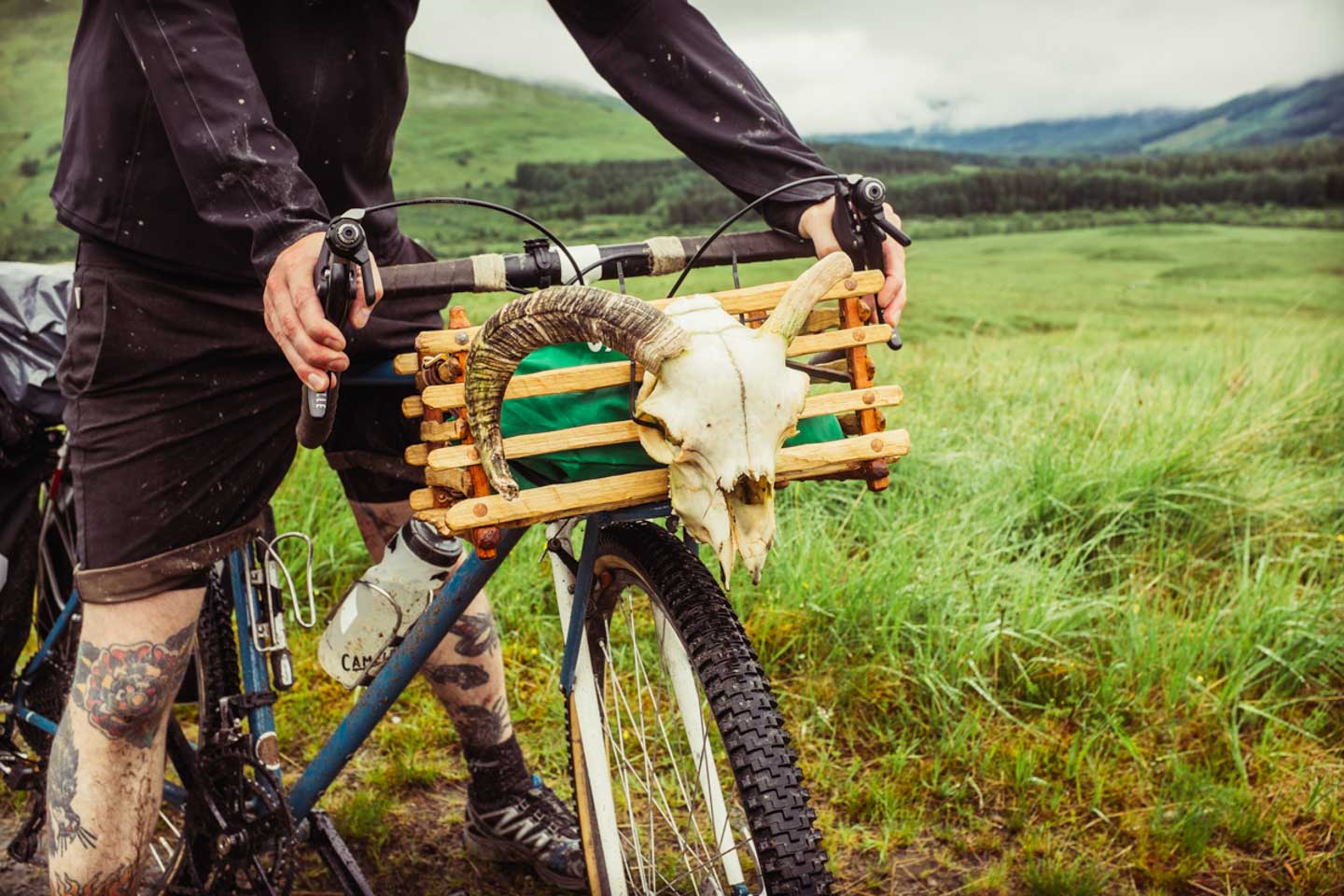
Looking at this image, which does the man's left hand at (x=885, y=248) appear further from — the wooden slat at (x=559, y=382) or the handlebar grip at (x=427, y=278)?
the handlebar grip at (x=427, y=278)

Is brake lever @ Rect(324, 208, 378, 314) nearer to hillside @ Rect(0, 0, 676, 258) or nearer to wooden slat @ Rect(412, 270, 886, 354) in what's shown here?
wooden slat @ Rect(412, 270, 886, 354)

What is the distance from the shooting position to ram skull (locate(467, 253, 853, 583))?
1.15 m

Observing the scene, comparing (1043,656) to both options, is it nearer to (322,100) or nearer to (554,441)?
(554,441)

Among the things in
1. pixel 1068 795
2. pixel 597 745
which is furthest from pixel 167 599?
pixel 1068 795

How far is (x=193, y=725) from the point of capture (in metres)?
3.33

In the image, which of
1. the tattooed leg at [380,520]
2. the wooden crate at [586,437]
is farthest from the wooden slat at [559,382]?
the tattooed leg at [380,520]

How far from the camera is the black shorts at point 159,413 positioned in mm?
Answer: 1795

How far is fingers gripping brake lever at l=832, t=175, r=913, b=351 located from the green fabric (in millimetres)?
300

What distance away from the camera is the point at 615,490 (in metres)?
1.28

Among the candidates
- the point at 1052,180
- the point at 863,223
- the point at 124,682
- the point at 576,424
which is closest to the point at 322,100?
the point at 576,424

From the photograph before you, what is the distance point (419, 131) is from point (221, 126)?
4.76 m

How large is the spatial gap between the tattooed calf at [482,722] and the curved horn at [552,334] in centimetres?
143

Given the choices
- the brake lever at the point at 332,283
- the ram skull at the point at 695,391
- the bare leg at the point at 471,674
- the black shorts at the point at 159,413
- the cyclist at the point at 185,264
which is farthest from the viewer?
the bare leg at the point at 471,674

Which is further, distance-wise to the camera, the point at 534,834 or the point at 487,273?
the point at 534,834
